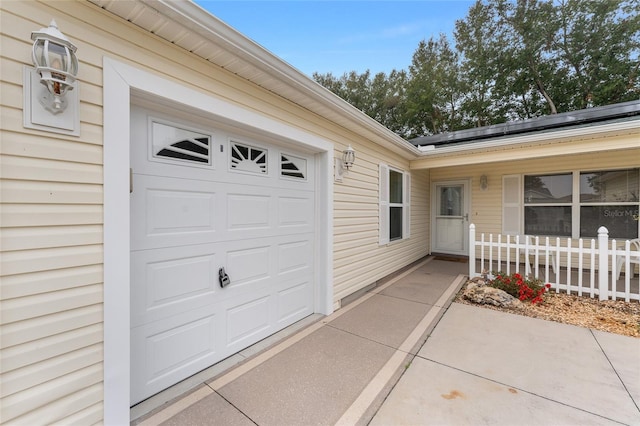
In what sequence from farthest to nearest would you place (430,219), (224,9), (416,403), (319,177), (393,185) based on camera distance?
1. (430,219)
2. (393,185)
3. (224,9)
4. (319,177)
5. (416,403)

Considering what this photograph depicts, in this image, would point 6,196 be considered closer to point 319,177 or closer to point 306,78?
point 306,78

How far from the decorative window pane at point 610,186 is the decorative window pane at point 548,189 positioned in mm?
235

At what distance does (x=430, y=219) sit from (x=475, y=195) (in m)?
1.30

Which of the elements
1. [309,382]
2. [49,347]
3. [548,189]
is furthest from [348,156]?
[548,189]

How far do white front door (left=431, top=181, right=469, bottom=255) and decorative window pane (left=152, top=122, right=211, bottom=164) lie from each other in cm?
678

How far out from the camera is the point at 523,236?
618 cm

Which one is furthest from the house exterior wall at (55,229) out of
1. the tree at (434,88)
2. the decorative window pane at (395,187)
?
the tree at (434,88)

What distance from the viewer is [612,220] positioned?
5.32 meters

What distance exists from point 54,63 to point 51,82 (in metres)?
0.10

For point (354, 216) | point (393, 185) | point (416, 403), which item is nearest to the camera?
point (416, 403)

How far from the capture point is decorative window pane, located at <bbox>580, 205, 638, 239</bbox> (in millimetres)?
5160

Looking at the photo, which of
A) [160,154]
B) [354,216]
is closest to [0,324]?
[160,154]

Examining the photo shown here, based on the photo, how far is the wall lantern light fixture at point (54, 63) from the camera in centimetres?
130

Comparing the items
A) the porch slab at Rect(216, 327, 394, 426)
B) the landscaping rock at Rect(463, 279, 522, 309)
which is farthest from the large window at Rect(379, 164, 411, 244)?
the porch slab at Rect(216, 327, 394, 426)
